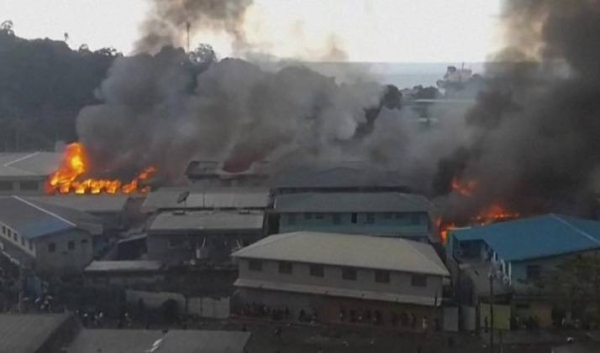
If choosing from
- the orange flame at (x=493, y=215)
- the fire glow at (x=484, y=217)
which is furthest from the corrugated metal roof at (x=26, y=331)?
the orange flame at (x=493, y=215)

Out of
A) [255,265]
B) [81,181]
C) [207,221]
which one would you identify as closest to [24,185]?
[81,181]

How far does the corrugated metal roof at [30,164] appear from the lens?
23281 mm

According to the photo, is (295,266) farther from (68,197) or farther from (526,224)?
(68,197)

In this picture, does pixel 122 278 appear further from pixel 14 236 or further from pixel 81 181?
pixel 81 181

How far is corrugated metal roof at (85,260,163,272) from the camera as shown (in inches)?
591

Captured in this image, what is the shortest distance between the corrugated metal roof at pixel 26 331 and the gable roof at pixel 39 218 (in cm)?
525

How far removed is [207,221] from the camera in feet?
53.9

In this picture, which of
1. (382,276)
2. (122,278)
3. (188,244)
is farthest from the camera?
(188,244)

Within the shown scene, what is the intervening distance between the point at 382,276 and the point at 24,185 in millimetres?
12748

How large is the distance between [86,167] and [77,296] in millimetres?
10381

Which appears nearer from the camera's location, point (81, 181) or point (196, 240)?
point (196, 240)

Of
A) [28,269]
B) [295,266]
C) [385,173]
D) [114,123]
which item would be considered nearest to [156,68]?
[114,123]

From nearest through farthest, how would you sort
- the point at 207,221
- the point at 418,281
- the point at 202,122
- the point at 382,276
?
1. the point at 418,281
2. the point at 382,276
3. the point at 207,221
4. the point at 202,122

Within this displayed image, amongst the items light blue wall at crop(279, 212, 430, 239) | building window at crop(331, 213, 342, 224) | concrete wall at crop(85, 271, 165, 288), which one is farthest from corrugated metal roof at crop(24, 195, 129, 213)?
building window at crop(331, 213, 342, 224)
